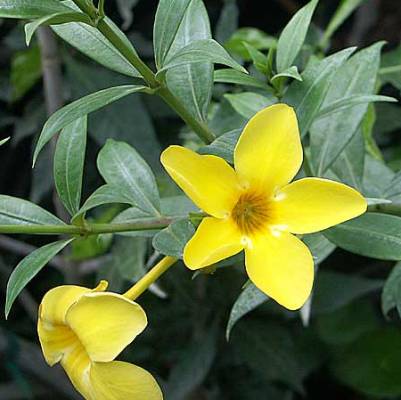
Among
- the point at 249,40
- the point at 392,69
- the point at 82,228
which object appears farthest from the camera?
the point at 249,40

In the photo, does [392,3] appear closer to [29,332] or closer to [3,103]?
[3,103]

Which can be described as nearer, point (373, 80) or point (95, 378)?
point (95, 378)

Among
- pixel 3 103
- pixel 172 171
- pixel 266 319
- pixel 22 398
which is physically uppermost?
pixel 172 171

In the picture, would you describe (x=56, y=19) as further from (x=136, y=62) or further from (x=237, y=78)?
(x=237, y=78)

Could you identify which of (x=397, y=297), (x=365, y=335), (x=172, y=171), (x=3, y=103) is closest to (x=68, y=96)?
(x=3, y=103)

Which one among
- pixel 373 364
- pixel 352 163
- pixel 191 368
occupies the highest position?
pixel 352 163

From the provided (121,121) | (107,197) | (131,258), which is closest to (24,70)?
(121,121)

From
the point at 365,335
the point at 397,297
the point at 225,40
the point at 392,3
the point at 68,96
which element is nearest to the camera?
the point at 397,297
